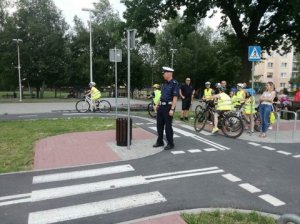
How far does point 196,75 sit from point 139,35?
84.7ft

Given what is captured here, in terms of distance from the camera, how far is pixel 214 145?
9.31 m

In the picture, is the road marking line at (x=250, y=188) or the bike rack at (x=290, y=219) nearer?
the bike rack at (x=290, y=219)

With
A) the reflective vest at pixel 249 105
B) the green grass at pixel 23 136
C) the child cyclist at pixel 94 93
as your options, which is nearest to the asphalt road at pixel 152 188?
the green grass at pixel 23 136

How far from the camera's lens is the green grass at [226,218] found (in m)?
4.32

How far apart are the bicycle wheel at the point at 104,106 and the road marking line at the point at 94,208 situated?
14.1 m

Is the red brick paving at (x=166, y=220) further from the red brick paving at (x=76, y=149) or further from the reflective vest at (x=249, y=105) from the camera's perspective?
the reflective vest at (x=249, y=105)

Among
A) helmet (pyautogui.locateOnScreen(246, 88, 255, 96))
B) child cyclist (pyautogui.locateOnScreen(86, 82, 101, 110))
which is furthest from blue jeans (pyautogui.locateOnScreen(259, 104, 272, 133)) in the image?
child cyclist (pyautogui.locateOnScreen(86, 82, 101, 110))

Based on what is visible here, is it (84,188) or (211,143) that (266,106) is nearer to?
(211,143)

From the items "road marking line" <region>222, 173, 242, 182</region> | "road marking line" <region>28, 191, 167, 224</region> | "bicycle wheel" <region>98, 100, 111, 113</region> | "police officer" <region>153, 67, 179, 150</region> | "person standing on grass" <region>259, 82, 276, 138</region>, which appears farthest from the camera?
"bicycle wheel" <region>98, 100, 111, 113</region>

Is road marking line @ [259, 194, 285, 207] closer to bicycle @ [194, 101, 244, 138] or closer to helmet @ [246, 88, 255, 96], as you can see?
bicycle @ [194, 101, 244, 138]

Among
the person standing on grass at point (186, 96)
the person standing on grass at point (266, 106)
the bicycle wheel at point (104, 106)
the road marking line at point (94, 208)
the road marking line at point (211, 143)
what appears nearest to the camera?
the road marking line at point (94, 208)

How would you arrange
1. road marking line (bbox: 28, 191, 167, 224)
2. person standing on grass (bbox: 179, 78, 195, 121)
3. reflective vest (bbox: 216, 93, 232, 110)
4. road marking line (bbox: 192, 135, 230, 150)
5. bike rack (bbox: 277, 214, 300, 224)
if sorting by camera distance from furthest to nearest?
person standing on grass (bbox: 179, 78, 195, 121) < reflective vest (bbox: 216, 93, 232, 110) < road marking line (bbox: 192, 135, 230, 150) < road marking line (bbox: 28, 191, 167, 224) < bike rack (bbox: 277, 214, 300, 224)

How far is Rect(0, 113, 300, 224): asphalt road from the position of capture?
4781 millimetres

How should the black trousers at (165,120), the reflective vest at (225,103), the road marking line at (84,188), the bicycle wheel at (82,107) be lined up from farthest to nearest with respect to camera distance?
the bicycle wheel at (82,107) < the reflective vest at (225,103) < the black trousers at (165,120) < the road marking line at (84,188)
